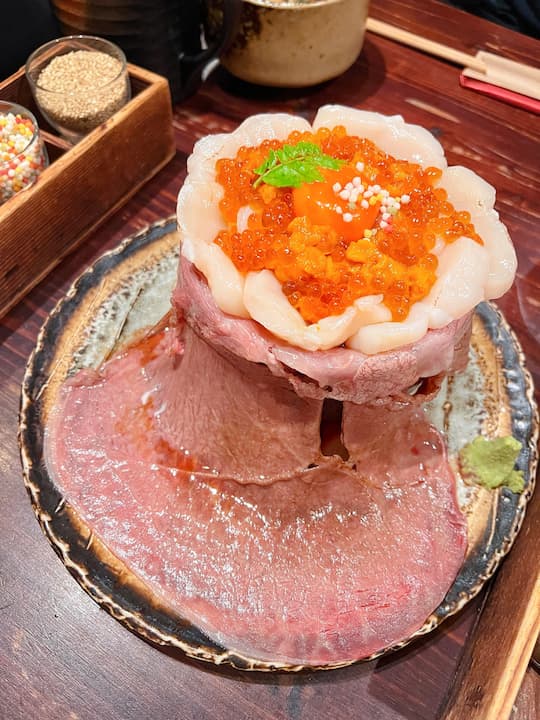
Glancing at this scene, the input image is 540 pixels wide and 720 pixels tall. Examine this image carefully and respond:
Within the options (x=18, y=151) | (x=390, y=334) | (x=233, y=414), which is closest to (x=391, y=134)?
(x=390, y=334)

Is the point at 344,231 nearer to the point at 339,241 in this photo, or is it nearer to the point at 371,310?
the point at 339,241

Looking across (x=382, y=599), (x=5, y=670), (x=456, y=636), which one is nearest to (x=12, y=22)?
(x=5, y=670)

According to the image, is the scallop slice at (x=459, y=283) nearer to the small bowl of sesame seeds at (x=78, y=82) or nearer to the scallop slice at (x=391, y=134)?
the scallop slice at (x=391, y=134)

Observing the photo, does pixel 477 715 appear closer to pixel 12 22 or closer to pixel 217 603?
pixel 217 603

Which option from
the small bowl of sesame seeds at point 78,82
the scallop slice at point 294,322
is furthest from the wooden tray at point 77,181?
the scallop slice at point 294,322

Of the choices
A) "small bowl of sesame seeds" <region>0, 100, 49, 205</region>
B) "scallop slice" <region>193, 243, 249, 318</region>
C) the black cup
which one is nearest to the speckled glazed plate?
"small bowl of sesame seeds" <region>0, 100, 49, 205</region>
